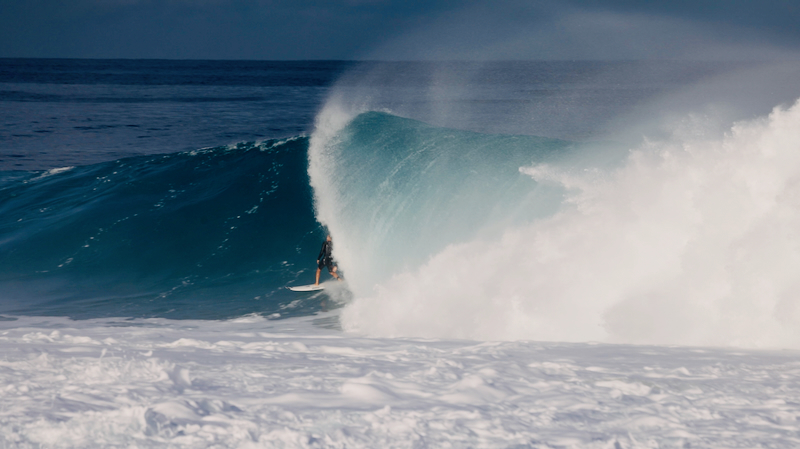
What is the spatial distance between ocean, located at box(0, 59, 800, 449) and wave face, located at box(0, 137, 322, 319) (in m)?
0.06

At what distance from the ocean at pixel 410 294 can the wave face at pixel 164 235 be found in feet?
0.20

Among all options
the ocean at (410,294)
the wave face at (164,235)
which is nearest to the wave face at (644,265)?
the ocean at (410,294)

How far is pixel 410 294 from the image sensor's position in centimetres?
690

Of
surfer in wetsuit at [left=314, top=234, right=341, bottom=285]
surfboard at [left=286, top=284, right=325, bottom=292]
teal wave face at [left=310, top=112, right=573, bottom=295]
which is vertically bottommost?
surfboard at [left=286, top=284, right=325, bottom=292]

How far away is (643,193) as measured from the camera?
659cm

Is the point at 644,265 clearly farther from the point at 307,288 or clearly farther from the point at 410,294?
the point at 307,288

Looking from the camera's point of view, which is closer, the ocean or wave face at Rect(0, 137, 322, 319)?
the ocean

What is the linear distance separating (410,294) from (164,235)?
671 centimetres

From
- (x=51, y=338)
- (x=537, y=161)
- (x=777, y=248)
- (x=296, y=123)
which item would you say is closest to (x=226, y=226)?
(x=537, y=161)

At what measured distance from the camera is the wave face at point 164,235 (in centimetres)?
906

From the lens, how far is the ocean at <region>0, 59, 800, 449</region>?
307cm

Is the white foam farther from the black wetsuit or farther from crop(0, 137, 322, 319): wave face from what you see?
the black wetsuit

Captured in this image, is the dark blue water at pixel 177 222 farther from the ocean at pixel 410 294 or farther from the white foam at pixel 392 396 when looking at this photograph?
the white foam at pixel 392 396

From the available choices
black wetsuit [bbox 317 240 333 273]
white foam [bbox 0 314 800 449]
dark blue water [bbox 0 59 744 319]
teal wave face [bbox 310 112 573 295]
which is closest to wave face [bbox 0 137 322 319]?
dark blue water [bbox 0 59 744 319]
